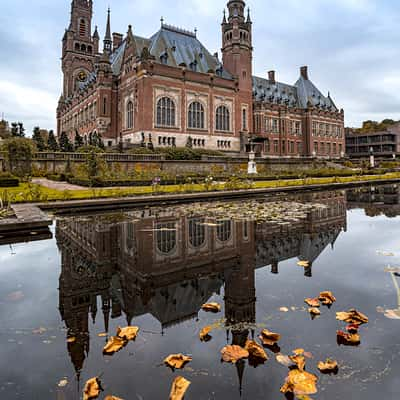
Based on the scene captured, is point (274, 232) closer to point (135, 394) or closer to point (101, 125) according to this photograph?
point (135, 394)

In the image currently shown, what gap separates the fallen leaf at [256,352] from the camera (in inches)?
118

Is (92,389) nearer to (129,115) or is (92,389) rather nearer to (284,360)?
(284,360)

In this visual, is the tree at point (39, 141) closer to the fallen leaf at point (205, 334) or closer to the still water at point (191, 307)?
the still water at point (191, 307)

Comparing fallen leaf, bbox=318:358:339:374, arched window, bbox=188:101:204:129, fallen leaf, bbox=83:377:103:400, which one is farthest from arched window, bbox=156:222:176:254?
arched window, bbox=188:101:204:129

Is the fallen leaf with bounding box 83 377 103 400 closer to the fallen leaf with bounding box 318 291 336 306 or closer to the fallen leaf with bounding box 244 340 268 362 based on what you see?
the fallen leaf with bounding box 244 340 268 362

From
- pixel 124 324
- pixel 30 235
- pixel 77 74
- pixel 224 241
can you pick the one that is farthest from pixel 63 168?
pixel 77 74

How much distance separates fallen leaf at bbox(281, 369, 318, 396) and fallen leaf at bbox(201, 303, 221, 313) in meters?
1.49

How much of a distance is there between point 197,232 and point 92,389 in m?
6.36

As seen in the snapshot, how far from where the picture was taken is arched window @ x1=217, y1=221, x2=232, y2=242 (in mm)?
8082

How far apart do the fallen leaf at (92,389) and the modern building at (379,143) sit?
104 m

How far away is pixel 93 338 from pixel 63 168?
3205 cm

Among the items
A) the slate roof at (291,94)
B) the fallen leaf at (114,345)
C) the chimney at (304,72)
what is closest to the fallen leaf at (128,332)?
the fallen leaf at (114,345)

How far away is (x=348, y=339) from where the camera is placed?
330cm

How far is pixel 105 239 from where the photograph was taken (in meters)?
8.20
